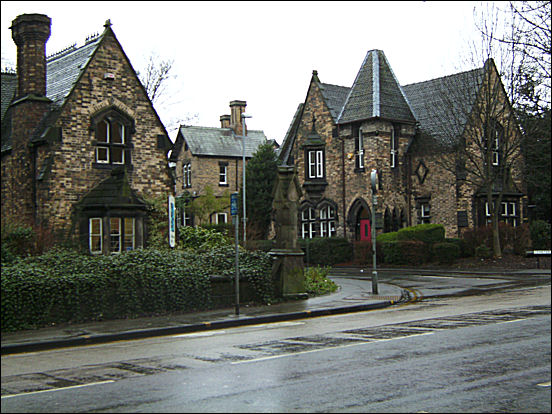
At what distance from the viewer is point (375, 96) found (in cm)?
4028

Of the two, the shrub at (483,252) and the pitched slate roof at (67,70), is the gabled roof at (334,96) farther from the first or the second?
the pitched slate roof at (67,70)

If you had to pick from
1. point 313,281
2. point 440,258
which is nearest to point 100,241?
point 313,281

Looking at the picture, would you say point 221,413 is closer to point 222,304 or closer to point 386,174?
point 222,304

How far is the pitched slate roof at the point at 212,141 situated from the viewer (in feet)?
183

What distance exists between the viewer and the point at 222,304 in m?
16.9

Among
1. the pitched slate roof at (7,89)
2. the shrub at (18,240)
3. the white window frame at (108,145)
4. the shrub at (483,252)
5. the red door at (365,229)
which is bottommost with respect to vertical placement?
the shrub at (483,252)

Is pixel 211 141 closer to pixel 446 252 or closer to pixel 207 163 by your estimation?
pixel 207 163

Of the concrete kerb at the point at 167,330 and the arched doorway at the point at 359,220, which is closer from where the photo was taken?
the concrete kerb at the point at 167,330

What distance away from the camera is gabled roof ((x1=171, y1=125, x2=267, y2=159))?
183 feet

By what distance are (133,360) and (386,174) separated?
3131 centimetres

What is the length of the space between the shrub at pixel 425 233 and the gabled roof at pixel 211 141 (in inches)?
873

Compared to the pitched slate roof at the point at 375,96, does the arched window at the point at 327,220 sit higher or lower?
lower

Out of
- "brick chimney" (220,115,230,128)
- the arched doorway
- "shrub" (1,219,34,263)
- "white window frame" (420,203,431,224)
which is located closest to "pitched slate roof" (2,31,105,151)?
"shrub" (1,219,34,263)

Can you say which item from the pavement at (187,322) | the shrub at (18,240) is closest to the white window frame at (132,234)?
the shrub at (18,240)
